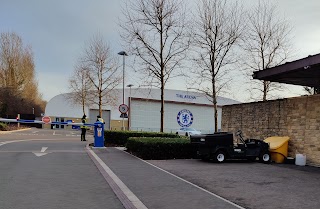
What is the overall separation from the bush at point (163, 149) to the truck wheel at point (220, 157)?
62.8 inches

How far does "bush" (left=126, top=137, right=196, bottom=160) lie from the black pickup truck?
0.85 meters

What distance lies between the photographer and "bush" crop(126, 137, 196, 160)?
13586mm

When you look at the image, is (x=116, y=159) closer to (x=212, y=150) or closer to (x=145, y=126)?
(x=212, y=150)

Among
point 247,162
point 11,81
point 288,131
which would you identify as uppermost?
point 11,81

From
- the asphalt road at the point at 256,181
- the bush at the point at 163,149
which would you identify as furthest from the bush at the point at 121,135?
the asphalt road at the point at 256,181

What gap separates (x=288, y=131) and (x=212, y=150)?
3.61 m

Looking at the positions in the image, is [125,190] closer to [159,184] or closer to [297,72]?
[159,184]

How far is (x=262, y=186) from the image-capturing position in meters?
8.50

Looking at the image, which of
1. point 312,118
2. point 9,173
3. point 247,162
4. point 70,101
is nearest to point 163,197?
point 9,173

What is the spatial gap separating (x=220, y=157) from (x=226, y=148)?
1.29ft

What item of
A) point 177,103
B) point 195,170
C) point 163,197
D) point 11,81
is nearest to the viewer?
point 163,197

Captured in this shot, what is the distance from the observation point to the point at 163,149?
13.8m

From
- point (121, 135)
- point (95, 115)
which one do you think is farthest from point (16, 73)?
point (121, 135)

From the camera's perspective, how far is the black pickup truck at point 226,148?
1277 cm
